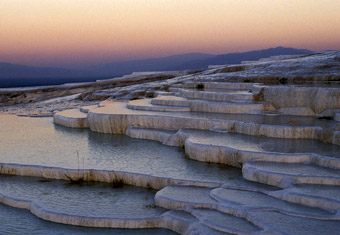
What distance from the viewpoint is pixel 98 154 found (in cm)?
1161

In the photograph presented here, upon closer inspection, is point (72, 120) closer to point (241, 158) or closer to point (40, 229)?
point (241, 158)

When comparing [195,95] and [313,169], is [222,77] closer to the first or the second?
[195,95]

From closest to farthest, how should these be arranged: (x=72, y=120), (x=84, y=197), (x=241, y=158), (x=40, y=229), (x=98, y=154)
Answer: (x=40, y=229)
(x=84, y=197)
(x=241, y=158)
(x=98, y=154)
(x=72, y=120)

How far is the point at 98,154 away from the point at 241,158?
367cm

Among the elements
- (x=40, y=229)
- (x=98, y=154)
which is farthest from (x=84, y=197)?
(x=98, y=154)

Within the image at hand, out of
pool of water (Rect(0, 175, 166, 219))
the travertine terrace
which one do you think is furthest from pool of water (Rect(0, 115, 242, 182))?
pool of water (Rect(0, 175, 166, 219))

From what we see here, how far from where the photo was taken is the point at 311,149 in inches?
402

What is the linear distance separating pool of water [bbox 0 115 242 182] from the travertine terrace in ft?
1.22

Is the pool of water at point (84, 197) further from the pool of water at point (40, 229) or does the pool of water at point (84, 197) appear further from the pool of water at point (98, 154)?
the pool of water at point (98, 154)

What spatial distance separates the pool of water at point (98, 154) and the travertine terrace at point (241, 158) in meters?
0.37

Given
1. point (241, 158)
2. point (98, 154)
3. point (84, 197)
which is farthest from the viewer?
point (98, 154)

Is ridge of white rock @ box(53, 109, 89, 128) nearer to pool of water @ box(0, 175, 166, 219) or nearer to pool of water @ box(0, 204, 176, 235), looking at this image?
pool of water @ box(0, 175, 166, 219)

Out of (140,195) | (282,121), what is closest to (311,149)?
(282,121)

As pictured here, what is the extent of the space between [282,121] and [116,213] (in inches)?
260
